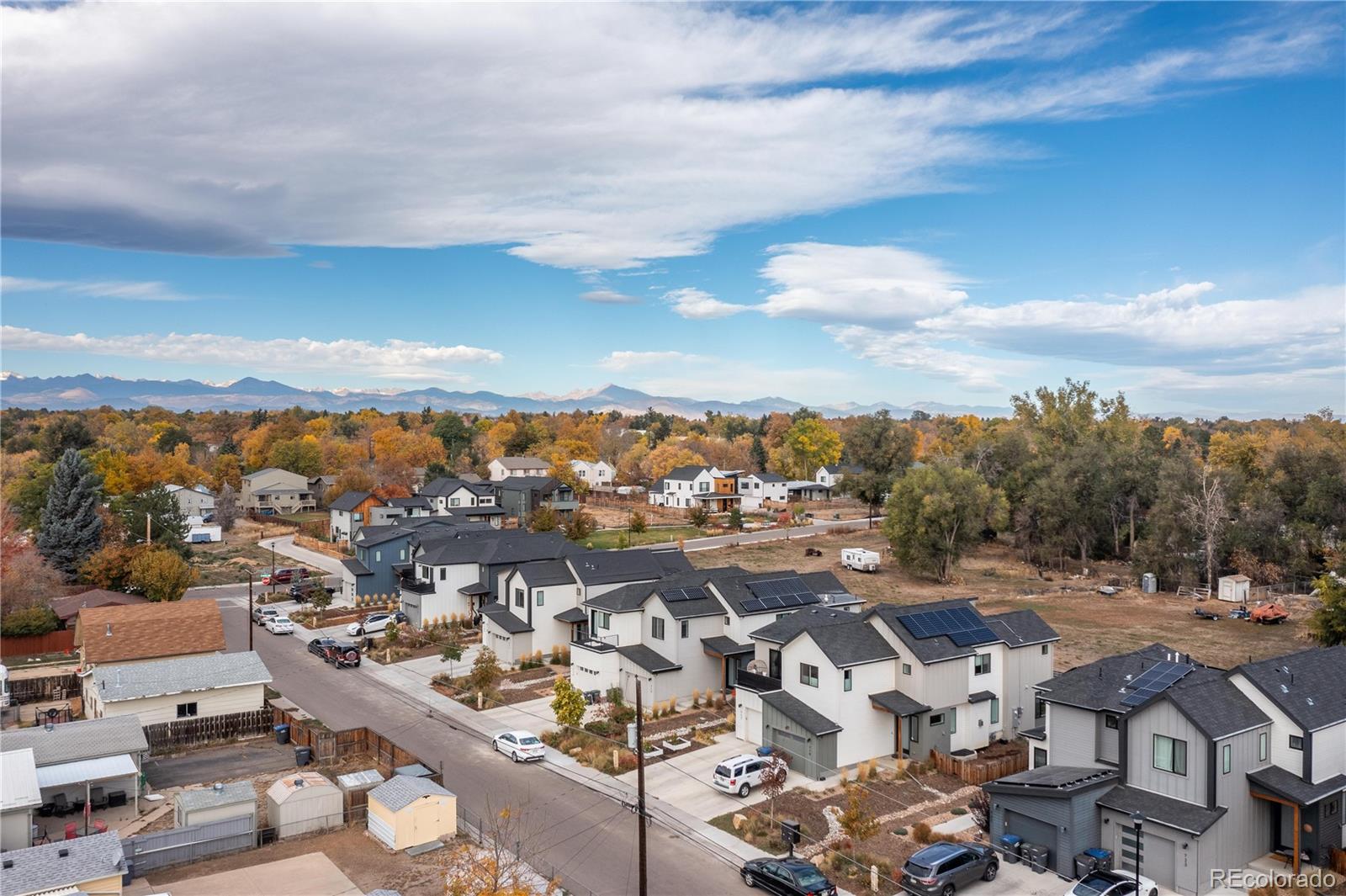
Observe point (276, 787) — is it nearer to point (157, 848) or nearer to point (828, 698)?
Answer: point (157, 848)

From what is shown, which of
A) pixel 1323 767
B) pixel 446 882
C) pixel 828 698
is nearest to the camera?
pixel 446 882

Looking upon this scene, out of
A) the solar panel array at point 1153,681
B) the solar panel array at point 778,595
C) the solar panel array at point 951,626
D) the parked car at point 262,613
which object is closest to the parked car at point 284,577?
the parked car at point 262,613

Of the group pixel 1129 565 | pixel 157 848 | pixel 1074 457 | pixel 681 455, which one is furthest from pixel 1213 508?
pixel 681 455

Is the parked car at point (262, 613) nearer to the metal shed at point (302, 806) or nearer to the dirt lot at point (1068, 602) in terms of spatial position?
the metal shed at point (302, 806)

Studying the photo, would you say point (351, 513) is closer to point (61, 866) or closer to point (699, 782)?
point (699, 782)

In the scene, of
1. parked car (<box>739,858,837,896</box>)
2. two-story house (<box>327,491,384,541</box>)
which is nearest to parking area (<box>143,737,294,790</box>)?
parked car (<box>739,858,837,896</box>)

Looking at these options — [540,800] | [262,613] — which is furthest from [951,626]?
[262,613]

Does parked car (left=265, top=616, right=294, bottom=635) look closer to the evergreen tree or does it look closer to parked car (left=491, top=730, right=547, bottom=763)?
the evergreen tree
